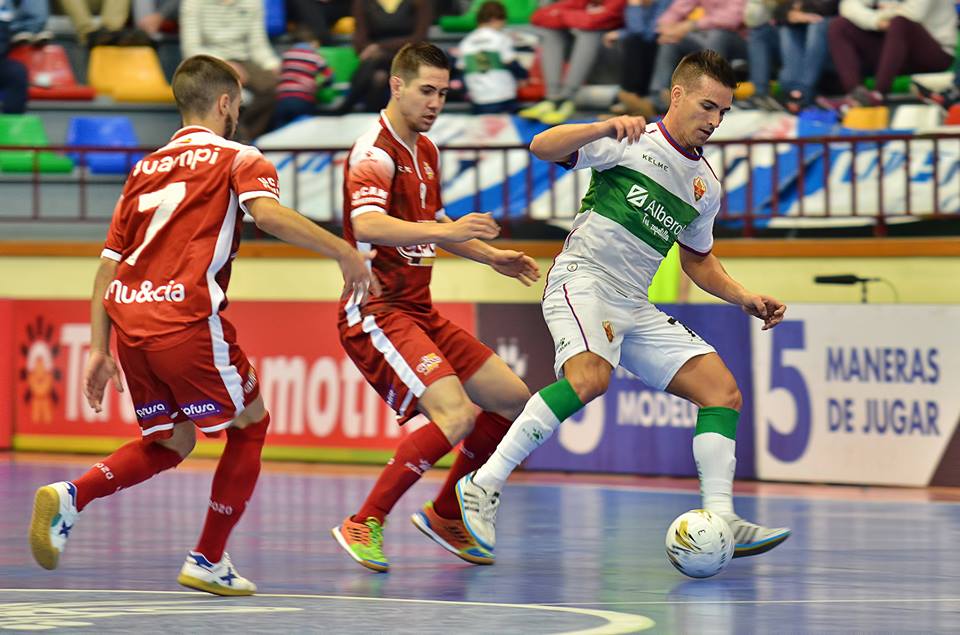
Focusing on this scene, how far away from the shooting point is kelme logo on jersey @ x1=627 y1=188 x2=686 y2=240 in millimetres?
7867

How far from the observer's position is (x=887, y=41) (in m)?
14.3

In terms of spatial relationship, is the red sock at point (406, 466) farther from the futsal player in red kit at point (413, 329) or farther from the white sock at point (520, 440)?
the white sock at point (520, 440)

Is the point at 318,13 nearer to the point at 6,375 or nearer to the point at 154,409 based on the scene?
the point at 6,375

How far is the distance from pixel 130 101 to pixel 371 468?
6.30 m

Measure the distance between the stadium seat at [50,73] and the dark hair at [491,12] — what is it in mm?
4288

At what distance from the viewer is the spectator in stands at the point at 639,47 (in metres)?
15.6

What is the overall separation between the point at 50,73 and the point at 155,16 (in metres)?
1.21

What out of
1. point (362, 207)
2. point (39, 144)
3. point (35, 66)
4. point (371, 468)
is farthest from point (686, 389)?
point (35, 66)

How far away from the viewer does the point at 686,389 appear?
795cm

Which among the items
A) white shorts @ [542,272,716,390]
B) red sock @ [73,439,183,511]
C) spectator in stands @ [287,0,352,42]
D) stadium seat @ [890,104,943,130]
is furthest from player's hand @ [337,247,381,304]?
spectator in stands @ [287,0,352,42]

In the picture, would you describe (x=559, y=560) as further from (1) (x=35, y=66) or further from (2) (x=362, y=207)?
(1) (x=35, y=66)

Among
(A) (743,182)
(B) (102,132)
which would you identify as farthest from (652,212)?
(B) (102,132)

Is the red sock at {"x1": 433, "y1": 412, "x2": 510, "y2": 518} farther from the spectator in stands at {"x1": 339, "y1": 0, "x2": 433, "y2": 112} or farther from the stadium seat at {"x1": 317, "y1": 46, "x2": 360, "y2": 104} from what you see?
the stadium seat at {"x1": 317, "y1": 46, "x2": 360, "y2": 104}

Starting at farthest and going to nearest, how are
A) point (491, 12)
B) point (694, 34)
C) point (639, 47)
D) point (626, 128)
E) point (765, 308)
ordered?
1. point (491, 12)
2. point (639, 47)
3. point (694, 34)
4. point (765, 308)
5. point (626, 128)
